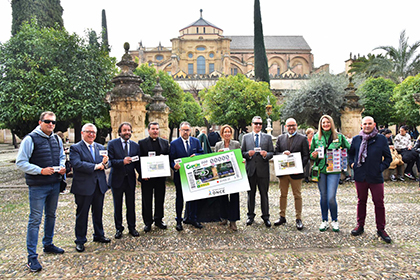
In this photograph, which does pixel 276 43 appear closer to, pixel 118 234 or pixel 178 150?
pixel 178 150

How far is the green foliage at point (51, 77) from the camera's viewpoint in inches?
420

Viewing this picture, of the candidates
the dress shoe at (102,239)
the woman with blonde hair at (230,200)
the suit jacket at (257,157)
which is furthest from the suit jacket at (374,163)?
the dress shoe at (102,239)

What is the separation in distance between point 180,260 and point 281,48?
243 ft

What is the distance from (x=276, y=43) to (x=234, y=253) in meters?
76.7

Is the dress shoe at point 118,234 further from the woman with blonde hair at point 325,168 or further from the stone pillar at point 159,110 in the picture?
the stone pillar at point 159,110

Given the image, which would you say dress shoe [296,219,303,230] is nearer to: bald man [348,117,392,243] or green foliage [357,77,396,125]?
bald man [348,117,392,243]

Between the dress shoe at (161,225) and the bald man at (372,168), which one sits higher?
the bald man at (372,168)

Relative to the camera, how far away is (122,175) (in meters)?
4.74

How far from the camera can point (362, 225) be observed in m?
4.69

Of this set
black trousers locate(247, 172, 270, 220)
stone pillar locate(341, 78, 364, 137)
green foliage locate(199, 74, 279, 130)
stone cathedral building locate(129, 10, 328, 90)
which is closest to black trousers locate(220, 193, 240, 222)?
black trousers locate(247, 172, 270, 220)

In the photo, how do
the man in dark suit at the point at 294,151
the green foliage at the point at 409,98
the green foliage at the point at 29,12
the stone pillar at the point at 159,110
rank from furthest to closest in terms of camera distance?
the green foliage at the point at 409,98
the green foliage at the point at 29,12
the stone pillar at the point at 159,110
the man in dark suit at the point at 294,151

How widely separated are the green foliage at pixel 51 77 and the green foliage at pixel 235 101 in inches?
543

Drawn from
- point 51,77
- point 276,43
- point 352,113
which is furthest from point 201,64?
point 51,77

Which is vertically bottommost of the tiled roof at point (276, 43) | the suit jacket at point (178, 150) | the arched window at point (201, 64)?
the suit jacket at point (178, 150)
